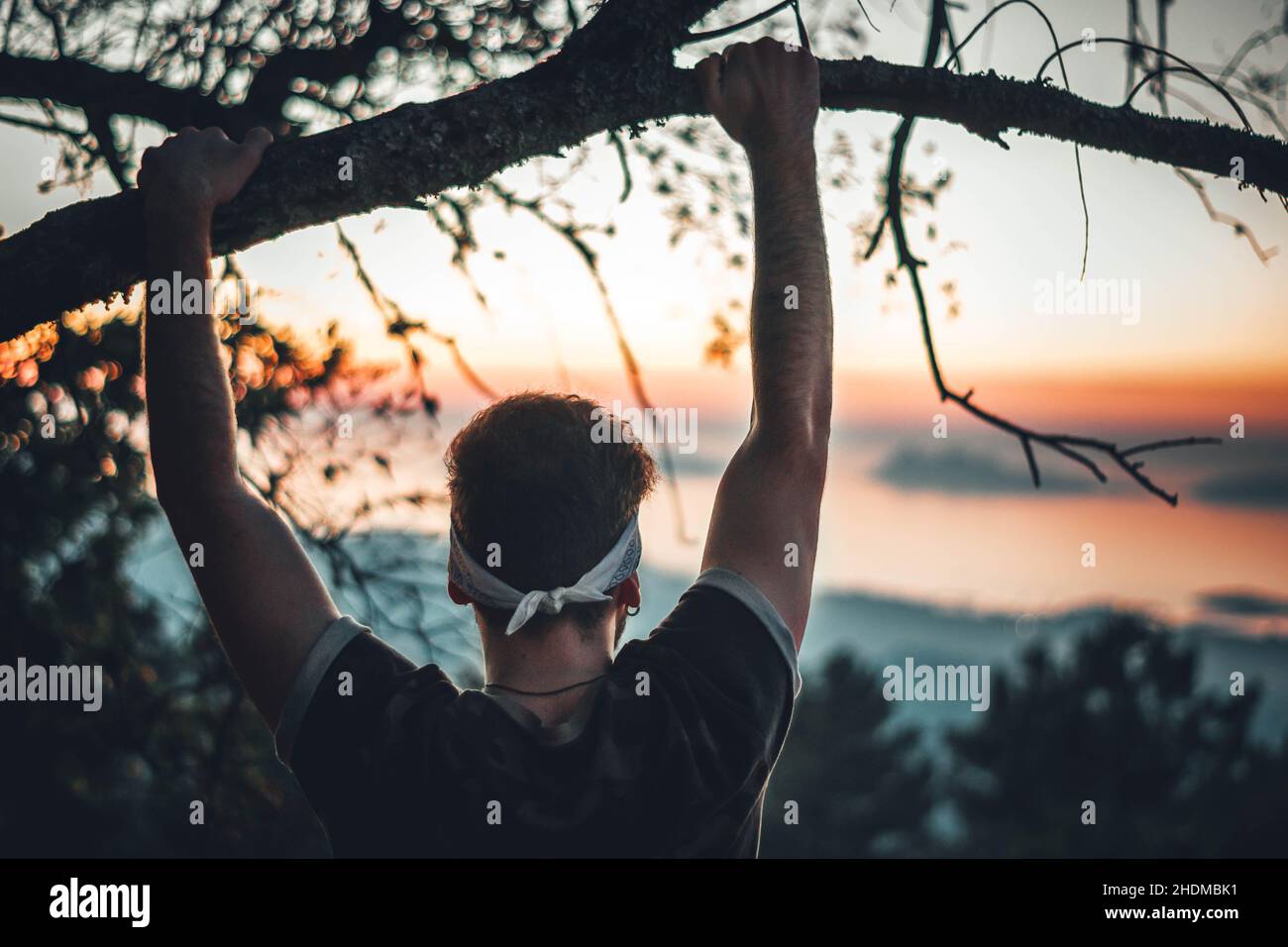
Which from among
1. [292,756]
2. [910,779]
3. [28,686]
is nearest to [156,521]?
[28,686]

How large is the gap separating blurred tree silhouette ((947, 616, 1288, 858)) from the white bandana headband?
38.9 metres

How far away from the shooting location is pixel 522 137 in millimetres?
2273

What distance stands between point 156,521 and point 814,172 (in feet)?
24.3

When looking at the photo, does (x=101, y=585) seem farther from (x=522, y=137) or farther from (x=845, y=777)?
(x=845, y=777)

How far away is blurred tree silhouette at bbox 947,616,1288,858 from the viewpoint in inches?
1431

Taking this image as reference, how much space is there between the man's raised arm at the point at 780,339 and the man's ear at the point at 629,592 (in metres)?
0.14

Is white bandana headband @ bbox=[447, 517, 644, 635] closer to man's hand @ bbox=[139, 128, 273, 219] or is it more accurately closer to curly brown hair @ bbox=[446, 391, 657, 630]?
curly brown hair @ bbox=[446, 391, 657, 630]

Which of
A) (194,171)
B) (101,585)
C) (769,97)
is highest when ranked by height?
(769,97)

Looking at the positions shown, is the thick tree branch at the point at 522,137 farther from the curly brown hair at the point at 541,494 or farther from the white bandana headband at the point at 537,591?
the white bandana headband at the point at 537,591

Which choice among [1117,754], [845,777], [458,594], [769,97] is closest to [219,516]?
[458,594]

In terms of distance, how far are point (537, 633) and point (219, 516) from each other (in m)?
0.57

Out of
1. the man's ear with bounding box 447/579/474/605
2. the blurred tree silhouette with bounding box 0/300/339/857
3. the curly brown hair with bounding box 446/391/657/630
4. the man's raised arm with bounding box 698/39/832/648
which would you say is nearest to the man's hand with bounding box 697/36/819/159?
the man's raised arm with bounding box 698/39/832/648

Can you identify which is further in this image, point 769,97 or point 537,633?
point 769,97
